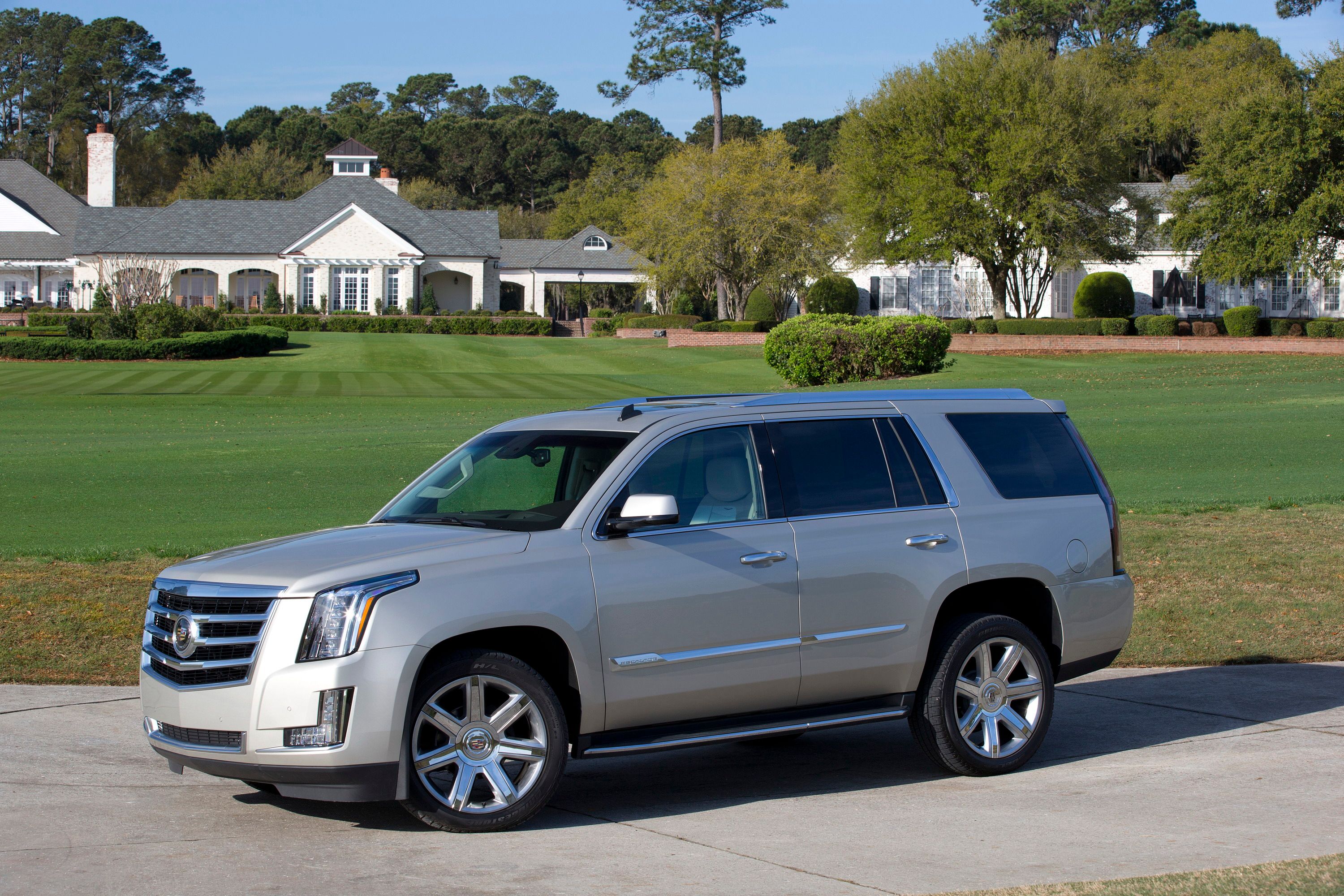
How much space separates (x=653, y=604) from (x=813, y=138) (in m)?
118

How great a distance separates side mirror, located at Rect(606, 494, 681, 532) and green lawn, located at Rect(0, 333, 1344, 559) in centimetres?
738

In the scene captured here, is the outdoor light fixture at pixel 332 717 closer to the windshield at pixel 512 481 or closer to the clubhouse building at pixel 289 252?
the windshield at pixel 512 481

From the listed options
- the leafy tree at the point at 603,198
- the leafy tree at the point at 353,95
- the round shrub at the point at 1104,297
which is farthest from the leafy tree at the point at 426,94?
the round shrub at the point at 1104,297

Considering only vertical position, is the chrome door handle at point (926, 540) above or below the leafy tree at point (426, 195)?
below

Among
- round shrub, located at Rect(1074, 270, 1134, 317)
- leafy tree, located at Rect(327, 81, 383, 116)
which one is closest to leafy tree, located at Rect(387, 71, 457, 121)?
leafy tree, located at Rect(327, 81, 383, 116)

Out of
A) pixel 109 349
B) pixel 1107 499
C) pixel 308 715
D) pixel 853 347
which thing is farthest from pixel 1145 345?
pixel 308 715

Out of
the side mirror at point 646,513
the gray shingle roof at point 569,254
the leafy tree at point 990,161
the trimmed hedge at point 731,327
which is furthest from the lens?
the gray shingle roof at point 569,254

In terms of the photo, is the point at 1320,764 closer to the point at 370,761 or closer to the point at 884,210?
the point at 370,761

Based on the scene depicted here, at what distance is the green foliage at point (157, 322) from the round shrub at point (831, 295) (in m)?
27.4

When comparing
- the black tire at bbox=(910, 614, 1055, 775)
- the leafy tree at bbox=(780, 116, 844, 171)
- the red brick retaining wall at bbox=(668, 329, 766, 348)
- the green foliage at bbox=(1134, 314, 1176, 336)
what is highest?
the leafy tree at bbox=(780, 116, 844, 171)

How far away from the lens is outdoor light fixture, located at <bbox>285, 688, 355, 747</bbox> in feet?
17.1

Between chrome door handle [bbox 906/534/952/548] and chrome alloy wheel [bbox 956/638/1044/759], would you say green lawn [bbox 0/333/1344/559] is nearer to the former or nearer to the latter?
chrome door handle [bbox 906/534/952/548]

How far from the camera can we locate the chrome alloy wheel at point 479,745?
5465 millimetres

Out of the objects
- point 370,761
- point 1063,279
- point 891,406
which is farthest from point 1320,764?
point 1063,279
